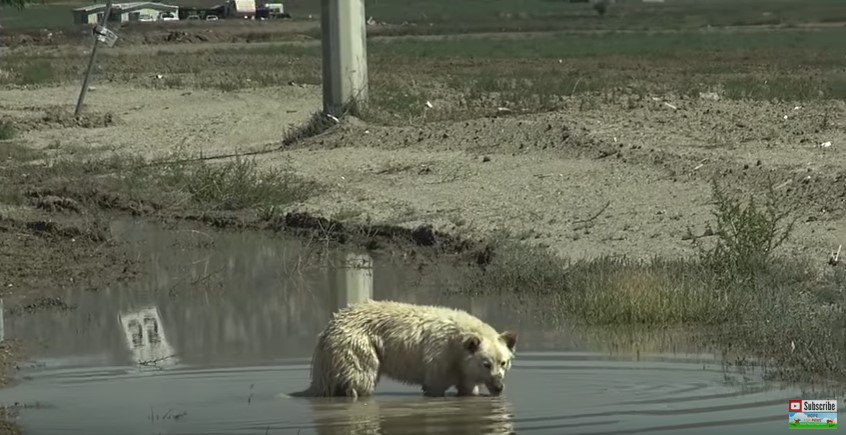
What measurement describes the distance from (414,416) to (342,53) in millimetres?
17478

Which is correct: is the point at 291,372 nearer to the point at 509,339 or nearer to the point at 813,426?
the point at 509,339

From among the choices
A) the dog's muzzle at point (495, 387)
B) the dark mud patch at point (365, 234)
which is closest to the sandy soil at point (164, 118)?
the dark mud patch at point (365, 234)

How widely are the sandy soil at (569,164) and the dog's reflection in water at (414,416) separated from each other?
6004mm

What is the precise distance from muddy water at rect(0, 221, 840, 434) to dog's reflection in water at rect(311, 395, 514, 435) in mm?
14

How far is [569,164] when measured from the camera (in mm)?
20891

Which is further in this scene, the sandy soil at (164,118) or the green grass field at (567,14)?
the green grass field at (567,14)

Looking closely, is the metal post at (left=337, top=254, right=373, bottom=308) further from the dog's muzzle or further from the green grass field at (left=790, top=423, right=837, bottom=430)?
the green grass field at (left=790, top=423, right=837, bottom=430)

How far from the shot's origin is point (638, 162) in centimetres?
2052

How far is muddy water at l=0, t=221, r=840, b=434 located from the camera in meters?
9.44

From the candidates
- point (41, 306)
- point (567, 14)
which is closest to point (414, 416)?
point (41, 306)

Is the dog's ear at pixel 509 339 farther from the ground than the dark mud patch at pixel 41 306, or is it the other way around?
the dog's ear at pixel 509 339

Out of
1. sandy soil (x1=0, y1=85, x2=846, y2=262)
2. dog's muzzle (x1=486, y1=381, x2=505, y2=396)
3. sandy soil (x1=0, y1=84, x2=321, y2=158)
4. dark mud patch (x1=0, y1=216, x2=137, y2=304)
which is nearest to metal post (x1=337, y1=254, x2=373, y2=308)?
sandy soil (x1=0, y1=85, x2=846, y2=262)

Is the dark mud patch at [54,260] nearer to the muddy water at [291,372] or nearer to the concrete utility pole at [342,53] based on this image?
the muddy water at [291,372]

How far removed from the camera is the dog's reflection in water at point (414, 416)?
9242 millimetres
